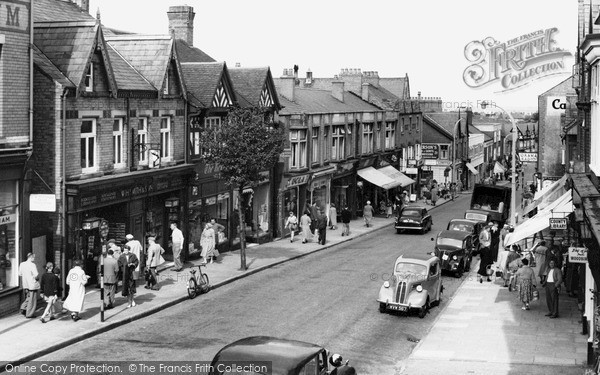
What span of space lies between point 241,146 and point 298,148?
15.9 m

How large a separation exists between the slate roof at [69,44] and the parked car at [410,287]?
1112 centimetres

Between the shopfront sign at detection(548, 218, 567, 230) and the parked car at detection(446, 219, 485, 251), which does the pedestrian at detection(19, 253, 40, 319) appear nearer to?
the shopfront sign at detection(548, 218, 567, 230)

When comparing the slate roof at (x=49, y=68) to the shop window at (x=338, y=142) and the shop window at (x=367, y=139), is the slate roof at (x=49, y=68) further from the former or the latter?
the shop window at (x=367, y=139)

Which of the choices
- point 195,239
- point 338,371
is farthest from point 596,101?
point 195,239

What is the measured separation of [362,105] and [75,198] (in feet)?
131

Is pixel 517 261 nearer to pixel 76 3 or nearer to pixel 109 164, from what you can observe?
pixel 109 164

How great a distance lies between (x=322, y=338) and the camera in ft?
69.8

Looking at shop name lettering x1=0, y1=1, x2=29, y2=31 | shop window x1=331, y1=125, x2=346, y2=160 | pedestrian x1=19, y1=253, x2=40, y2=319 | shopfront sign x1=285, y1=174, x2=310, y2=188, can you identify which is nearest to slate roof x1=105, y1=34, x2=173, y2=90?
shop name lettering x1=0, y1=1, x2=29, y2=31

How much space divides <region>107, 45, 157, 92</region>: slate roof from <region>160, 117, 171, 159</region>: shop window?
1.77m

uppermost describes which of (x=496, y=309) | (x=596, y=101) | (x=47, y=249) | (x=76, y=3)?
(x=76, y=3)

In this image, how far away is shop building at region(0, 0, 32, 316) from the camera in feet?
73.5

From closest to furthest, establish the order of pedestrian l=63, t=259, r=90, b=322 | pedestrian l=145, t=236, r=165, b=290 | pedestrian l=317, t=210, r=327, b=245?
pedestrian l=63, t=259, r=90, b=322, pedestrian l=145, t=236, r=165, b=290, pedestrian l=317, t=210, r=327, b=245

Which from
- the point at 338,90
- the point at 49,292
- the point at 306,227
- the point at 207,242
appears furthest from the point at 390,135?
the point at 49,292

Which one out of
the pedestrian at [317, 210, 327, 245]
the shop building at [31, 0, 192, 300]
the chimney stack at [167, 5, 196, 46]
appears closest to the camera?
the shop building at [31, 0, 192, 300]
